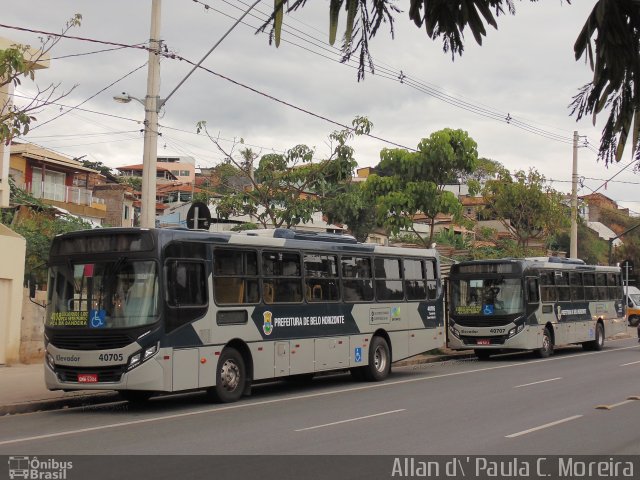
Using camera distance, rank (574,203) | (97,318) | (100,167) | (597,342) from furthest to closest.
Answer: (100,167), (574,203), (597,342), (97,318)

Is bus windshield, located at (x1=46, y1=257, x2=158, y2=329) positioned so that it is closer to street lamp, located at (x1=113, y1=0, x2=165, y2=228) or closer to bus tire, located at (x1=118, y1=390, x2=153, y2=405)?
bus tire, located at (x1=118, y1=390, x2=153, y2=405)

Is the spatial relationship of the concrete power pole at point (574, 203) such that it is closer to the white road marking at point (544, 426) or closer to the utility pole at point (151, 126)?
the utility pole at point (151, 126)

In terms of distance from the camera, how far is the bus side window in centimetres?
2598

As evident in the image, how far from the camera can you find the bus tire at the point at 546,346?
26938 millimetres

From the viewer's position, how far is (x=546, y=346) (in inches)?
1069

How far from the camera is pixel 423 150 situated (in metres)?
31.7

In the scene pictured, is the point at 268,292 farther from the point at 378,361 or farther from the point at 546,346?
the point at 546,346

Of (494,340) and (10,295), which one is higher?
(10,295)

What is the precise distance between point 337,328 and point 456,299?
9361mm

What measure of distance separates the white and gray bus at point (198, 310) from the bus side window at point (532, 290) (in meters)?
8.81

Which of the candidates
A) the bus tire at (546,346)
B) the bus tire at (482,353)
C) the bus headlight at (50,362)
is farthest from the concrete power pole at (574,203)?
the bus headlight at (50,362)

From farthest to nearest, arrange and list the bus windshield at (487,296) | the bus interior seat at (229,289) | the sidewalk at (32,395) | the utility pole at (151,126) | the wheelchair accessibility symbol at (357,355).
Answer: the bus windshield at (487,296)
the wheelchair accessibility symbol at (357,355)
the utility pole at (151,126)
the bus interior seat at (229,289)
the sidewalk at (32,395)

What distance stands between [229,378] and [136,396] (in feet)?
5.44
